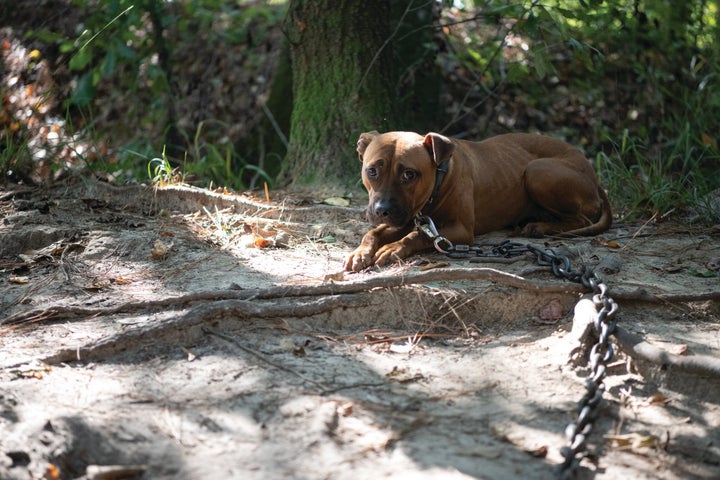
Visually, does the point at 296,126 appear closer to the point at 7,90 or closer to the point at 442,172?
the point at 442,172

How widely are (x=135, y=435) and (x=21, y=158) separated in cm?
416

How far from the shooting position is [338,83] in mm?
6352

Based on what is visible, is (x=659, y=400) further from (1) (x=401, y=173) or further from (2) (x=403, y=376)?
(1) (x=401, y=173)

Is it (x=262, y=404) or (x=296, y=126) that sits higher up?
(x=296, y=126)

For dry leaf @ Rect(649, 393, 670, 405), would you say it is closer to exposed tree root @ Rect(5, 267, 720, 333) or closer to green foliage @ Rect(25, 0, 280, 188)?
exposed tree root @ Rect(5, 267, 720, 333)

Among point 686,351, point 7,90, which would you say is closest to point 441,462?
point 686,351

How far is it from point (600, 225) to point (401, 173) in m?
1.68

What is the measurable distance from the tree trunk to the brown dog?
1024 millimetres

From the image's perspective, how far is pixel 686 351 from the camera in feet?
10.8

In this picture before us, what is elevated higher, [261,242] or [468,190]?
[468,190]

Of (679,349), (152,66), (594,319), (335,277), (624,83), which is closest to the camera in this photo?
(679,349)

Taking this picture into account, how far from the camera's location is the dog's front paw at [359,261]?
14.4 feet

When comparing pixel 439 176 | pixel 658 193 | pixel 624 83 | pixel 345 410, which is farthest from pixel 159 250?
pixel 624 83

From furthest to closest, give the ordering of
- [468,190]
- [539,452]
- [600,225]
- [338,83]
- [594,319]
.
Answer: [338,83] → [600,225] → [468,190] → [594,319] → [539,452]
